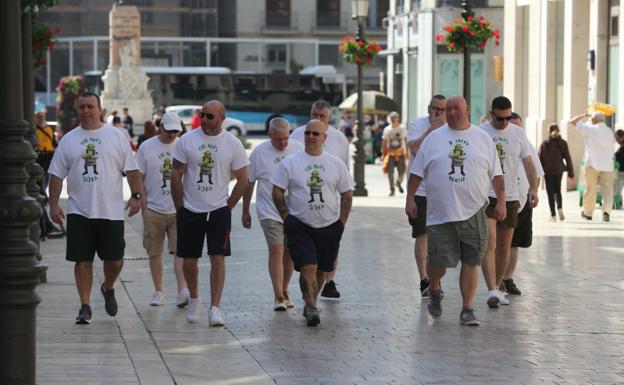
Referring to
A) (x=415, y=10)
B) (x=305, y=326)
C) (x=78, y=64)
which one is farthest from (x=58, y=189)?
(x=78, y=64)

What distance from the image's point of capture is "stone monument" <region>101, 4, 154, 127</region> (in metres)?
68.6

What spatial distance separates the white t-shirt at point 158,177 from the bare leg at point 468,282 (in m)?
2.74

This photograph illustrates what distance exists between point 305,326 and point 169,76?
71705 millimetres

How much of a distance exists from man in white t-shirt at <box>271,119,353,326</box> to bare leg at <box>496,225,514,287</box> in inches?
73.7

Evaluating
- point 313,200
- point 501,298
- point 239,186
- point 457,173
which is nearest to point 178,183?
point 239,186

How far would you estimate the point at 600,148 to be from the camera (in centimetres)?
2398

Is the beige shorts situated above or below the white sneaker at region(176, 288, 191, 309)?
above

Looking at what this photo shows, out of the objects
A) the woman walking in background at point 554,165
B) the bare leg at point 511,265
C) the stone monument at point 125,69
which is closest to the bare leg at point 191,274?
the bare leg at point 511,265

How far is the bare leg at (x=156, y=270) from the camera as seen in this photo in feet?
43.0

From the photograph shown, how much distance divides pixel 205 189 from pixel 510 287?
336 cm

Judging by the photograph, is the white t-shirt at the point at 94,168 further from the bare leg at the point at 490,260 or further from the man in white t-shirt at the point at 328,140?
the bare leg at the point at 490,260

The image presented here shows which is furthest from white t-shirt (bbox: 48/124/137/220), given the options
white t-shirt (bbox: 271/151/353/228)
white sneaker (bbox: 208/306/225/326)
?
white t-shirt (bbox: 271/151/353/228)

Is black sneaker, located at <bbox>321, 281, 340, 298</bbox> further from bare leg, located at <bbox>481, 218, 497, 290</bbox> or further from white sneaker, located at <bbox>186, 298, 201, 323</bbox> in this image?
white sneaker, located at <bbox>186, 298, 201, 323</bbox>

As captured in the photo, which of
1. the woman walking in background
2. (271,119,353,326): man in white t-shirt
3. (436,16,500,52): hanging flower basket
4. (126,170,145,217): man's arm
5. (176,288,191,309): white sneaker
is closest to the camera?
(126,170,145,217): man's arm
